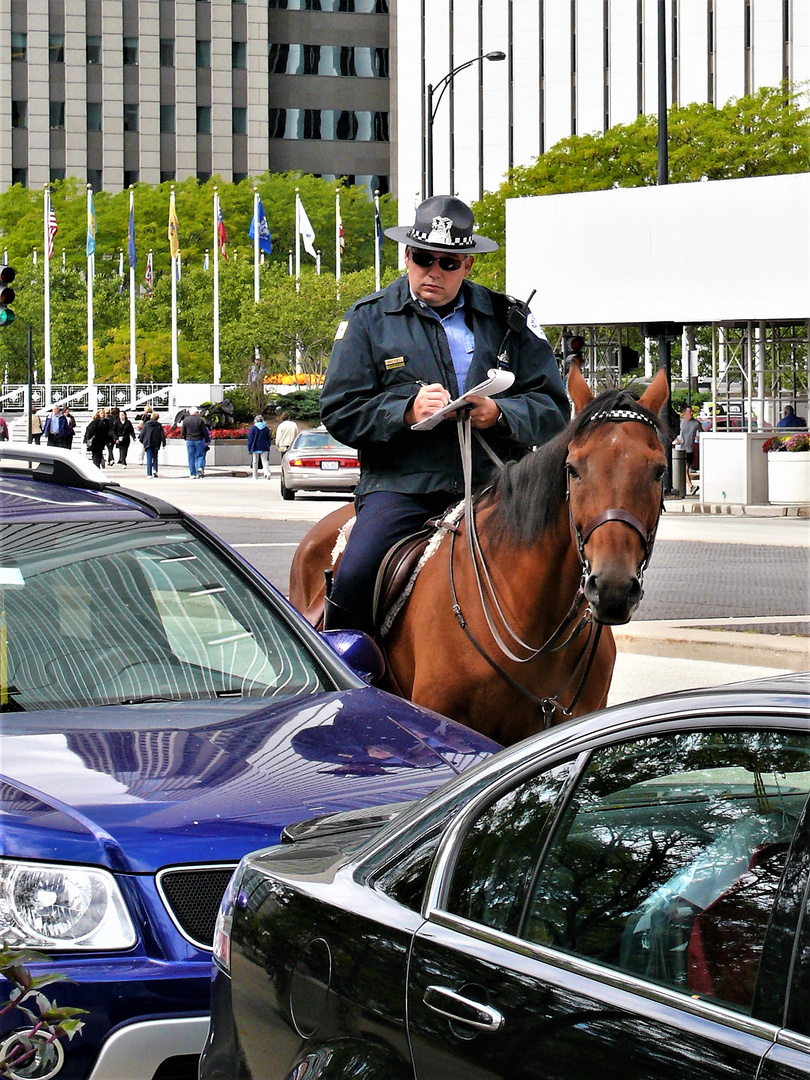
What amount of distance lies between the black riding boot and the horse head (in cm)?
121

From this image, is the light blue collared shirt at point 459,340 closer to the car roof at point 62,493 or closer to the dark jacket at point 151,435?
the car roof at point 62,493

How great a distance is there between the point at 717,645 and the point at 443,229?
20.2 ft

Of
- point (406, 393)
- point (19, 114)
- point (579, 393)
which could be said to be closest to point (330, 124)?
point (19, 114)

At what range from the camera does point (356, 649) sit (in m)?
5.44

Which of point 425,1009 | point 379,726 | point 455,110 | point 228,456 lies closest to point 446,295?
point 379,726

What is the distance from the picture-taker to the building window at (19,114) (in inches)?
4492

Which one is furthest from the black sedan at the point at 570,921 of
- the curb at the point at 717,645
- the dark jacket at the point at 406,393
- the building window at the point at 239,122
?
the building window at the point at 239,122

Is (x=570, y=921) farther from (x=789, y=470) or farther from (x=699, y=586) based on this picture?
(x=789, y=470)

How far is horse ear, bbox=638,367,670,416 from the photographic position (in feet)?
18.5

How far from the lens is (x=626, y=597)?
16.6 ft

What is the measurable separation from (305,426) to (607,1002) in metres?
50.9

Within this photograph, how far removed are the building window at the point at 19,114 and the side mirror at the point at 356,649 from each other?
115m

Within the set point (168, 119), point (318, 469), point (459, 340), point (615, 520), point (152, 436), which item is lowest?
point (615, 520)

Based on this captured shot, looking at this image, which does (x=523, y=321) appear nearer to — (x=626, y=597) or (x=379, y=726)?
(x=626, y=597)
